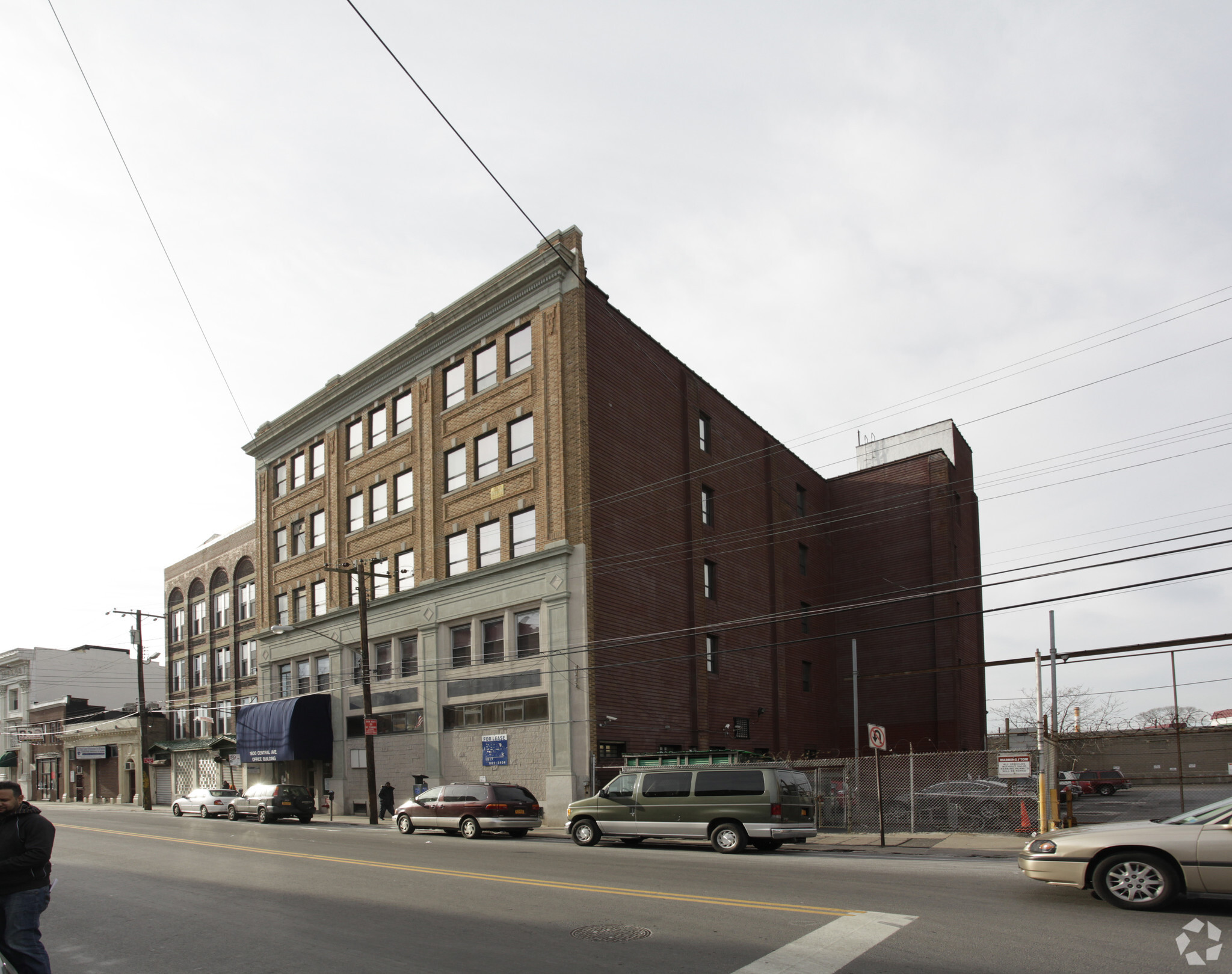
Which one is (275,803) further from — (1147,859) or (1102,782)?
(1102,782)

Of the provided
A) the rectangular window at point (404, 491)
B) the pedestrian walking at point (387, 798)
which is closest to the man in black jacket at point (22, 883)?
the pedestrian walking at point (387, 798)

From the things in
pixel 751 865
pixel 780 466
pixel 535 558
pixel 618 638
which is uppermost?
pixel 780 466

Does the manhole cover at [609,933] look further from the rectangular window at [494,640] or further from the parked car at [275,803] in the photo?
the parked car at [275,803]

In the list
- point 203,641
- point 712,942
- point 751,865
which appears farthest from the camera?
point 203,641

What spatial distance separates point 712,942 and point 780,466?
38.4 m

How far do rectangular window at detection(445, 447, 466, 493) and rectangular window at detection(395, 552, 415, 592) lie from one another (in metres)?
3.27

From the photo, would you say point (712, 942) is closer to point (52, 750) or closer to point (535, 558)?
point (535, 558)

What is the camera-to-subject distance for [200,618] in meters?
56.1

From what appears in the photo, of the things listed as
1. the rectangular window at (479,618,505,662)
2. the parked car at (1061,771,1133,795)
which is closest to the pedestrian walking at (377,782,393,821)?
the rectangular window at (479,618,505,662)

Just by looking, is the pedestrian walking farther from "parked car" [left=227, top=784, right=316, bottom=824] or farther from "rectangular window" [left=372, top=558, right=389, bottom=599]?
"rectangular window" [left=372, top=558, right=389, bottom=599]

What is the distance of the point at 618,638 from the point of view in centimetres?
3105

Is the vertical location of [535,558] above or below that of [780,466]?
below

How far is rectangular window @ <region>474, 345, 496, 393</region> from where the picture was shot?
3494 cm

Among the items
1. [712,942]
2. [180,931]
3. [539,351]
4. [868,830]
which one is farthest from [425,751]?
[712,942]
